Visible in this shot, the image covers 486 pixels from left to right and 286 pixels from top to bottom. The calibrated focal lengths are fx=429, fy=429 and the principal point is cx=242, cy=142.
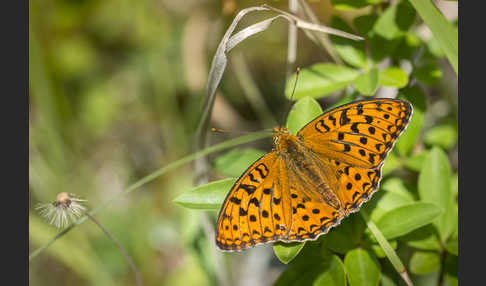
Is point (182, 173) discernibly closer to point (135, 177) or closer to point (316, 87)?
point (135, 177)

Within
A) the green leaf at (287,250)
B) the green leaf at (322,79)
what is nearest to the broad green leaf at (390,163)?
the green leaf at (322,79)

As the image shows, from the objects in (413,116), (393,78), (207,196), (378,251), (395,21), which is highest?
(395,21)

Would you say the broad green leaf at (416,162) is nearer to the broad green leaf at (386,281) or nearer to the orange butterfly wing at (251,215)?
the broad green leaf at (386,281)

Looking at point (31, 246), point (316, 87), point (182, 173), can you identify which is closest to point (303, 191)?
point (316, 87)

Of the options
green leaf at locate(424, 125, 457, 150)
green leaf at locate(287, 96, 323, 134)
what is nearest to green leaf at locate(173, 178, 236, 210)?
green leaf at locate(287, 96, 323, 134)

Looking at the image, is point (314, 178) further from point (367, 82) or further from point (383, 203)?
point (367, 82)

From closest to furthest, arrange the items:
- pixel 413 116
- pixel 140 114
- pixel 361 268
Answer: pixel 361 268 → pixel 413 116 → pixel 140 114

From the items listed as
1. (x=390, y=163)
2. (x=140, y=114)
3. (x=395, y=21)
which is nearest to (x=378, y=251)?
(x=390, y=163)

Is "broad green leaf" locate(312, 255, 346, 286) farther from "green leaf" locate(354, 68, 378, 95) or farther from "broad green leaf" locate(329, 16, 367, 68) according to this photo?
"broad green leaf" locate(329, 16, 367, 68)
